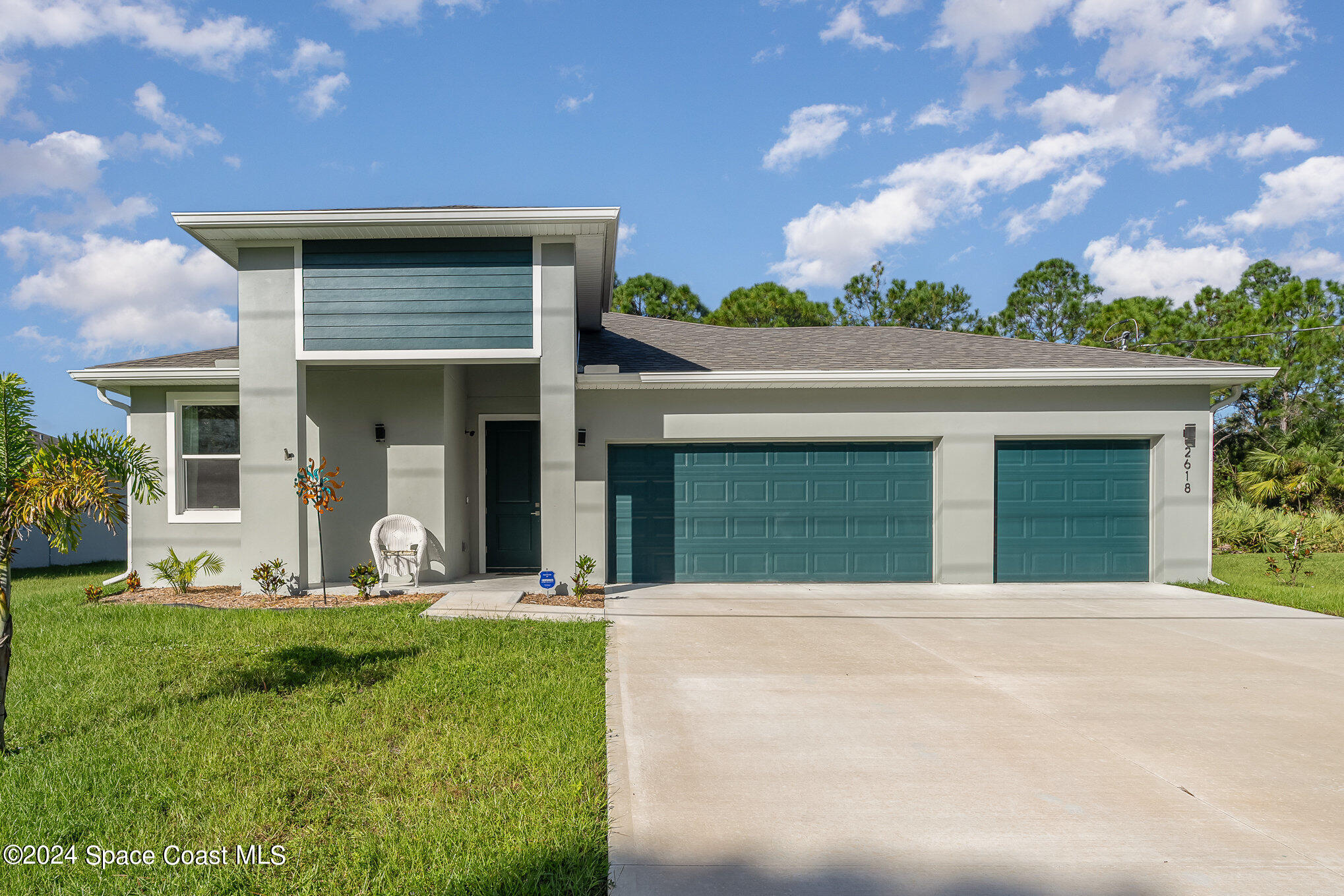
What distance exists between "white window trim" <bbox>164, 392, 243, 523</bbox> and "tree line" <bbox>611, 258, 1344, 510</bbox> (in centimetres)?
1707

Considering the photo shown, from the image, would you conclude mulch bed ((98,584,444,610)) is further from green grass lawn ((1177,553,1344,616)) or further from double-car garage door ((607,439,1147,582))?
green grass lawn ((1177,553,1344,616))

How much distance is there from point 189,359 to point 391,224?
4.78 metres

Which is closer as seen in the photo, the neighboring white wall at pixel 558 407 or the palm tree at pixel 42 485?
the palm tree at pixel 42 485

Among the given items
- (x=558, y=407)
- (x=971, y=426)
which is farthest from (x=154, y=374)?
(x=971, y=426)

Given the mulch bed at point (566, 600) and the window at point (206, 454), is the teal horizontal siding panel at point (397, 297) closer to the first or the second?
the window at point (206, 454)

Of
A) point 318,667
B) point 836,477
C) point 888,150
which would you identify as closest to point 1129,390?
point 836,477

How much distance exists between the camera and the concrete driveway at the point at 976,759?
2.82 metres

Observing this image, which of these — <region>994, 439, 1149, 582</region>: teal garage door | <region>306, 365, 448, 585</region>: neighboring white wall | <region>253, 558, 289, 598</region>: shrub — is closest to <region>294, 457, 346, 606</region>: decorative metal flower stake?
<region>253, 558, 289, 598</region>: shrub

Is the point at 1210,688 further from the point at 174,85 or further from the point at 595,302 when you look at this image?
the point at 174,85

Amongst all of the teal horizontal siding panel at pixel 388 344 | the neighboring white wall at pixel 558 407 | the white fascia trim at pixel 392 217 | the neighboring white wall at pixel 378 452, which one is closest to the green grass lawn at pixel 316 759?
the neighboring white wall at pixel 558 407

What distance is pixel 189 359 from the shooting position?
10742mm

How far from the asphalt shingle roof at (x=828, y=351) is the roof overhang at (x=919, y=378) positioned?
0.15m

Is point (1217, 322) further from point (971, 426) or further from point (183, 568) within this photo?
point (183, 568)

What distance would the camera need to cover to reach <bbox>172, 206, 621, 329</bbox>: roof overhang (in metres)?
8.29
